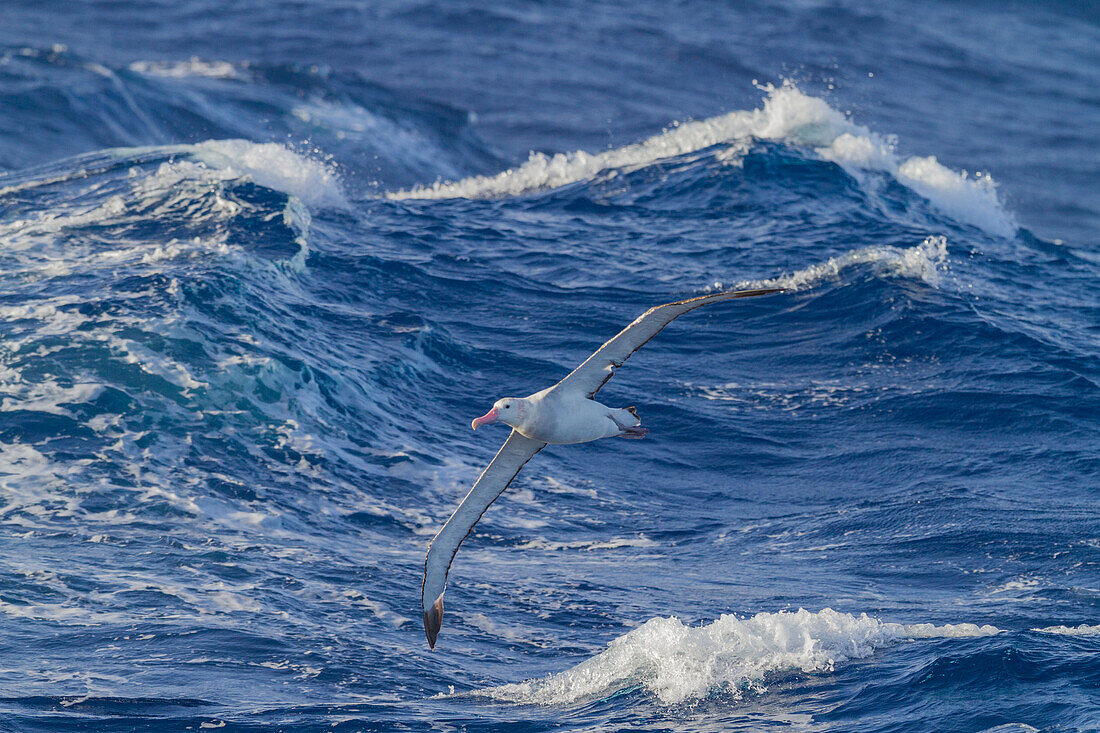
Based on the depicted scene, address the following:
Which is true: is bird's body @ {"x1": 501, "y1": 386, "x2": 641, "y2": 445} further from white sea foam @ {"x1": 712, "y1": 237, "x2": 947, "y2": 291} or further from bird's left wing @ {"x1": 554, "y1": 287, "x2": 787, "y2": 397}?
white sea foam @ {"x1": 712, "y1": 237, "x2": 947, "y2": 291}

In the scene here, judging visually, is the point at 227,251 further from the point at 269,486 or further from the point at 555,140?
the point at 555,140

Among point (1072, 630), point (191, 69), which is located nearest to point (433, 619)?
point (1072, 630)

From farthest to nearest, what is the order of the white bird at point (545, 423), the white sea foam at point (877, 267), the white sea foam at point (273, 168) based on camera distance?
the white sea foam at point (273, 168) < the white sea foam at point (877, 267) < the white bird at point (545, 423)

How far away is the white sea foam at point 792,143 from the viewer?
35406 millimetres

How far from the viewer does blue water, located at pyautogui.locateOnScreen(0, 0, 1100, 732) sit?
14.6m

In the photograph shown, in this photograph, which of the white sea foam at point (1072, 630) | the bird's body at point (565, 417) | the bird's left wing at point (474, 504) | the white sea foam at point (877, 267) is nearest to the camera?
the bird's body at point (565, 417)

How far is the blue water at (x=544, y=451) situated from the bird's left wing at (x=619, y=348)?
13.5ft

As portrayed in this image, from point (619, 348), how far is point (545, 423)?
3.90ft

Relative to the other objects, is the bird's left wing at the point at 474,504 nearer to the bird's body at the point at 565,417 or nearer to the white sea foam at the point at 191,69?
the bird's body at the point at 565,417

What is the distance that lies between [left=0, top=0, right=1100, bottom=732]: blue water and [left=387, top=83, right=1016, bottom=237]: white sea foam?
188mm

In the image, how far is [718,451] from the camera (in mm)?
21938

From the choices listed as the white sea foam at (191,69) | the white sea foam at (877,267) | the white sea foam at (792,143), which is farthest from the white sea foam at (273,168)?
the white sea foam at (191,69)

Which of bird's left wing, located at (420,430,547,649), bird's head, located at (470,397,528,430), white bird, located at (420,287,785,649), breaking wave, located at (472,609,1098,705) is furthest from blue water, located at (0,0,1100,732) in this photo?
bird's head, located at (470,397,528,430)

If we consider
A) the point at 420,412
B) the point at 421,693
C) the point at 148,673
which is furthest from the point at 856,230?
the point at 148,673
